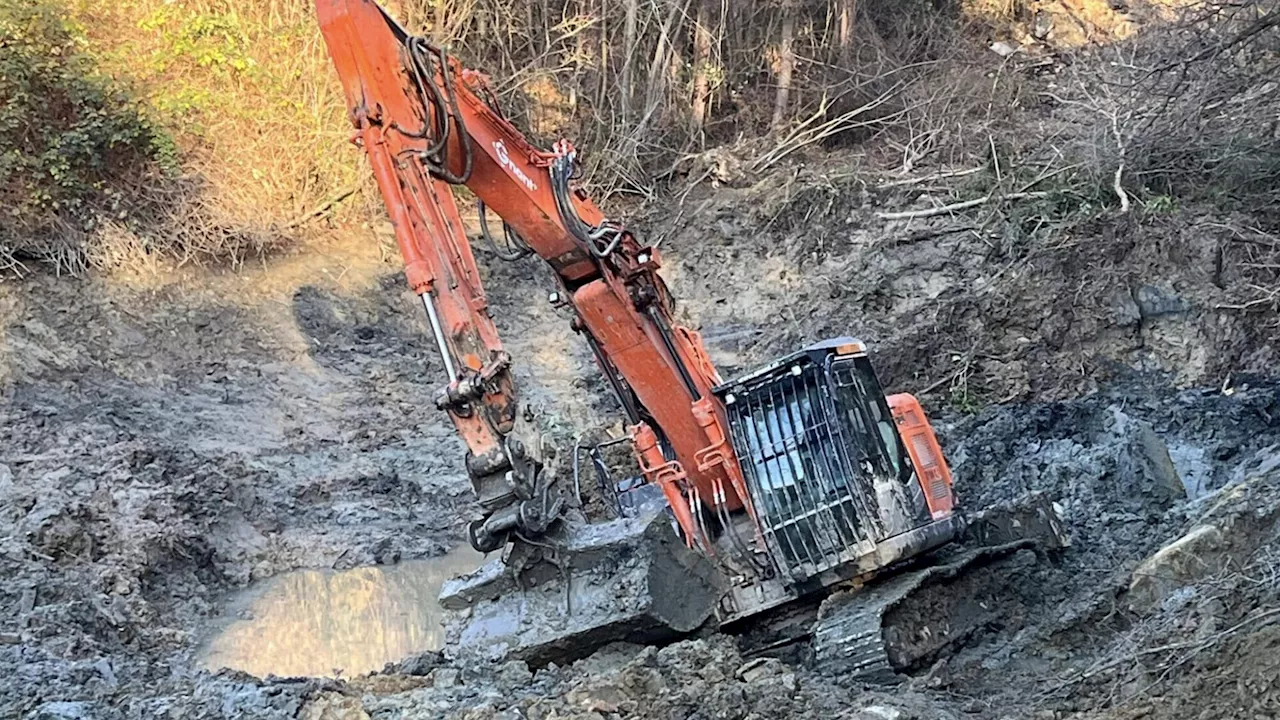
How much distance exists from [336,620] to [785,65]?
34.6 ft

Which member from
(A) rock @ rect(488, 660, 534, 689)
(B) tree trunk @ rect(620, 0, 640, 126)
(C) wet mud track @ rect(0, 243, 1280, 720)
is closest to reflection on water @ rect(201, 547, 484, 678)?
(C) wet mud track @ rect(0, 243, 1280, 720)

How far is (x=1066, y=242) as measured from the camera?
358 inches

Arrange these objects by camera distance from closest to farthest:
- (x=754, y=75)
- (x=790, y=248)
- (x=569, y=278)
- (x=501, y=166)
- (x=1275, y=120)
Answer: (x=501, y=166) → (x=569, y=278) → (x=1275, y=120) → (x=790, y=248) → (x=754, y=75)

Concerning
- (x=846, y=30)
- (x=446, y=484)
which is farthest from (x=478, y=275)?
(x=846, y=30)

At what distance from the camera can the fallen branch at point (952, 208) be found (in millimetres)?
10469

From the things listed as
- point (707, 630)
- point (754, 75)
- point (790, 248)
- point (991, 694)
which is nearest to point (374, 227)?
point (790, 248)

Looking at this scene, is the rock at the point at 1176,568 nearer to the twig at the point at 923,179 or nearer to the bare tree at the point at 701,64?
the twig at the point at 923,179

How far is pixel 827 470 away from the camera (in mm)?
5113

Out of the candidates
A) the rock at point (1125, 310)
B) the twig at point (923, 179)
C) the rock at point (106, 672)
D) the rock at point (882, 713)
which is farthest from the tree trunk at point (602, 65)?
the rock at point (882, 713)

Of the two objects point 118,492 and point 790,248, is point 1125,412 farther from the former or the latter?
point 118,492

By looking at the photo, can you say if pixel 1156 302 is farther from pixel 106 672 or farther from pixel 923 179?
pixel 106 672

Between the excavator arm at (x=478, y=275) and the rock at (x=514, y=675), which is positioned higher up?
the excavator arm at (x=478, y=275)

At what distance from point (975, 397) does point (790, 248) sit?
173 inches

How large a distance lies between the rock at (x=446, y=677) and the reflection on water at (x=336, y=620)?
1675mm
